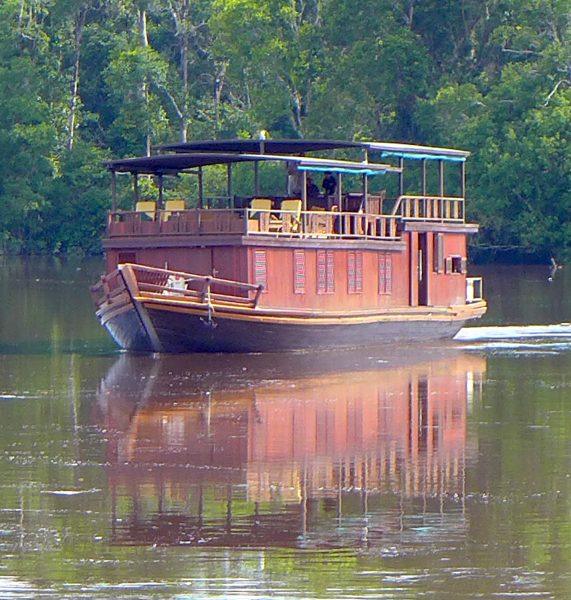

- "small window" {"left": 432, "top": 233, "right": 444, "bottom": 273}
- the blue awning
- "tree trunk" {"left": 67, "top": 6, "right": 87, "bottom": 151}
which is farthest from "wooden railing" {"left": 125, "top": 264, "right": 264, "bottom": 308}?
"tree trunk" {"left": 67, "top": 6, "right": 87, "bottom": 151}

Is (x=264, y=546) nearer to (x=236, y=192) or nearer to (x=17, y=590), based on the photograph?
(x=17, y=590)

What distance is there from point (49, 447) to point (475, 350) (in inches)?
513

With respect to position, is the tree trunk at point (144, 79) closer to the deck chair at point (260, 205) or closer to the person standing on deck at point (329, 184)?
the person standing on deck at point (329, 184)

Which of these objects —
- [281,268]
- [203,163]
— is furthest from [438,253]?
[203,163]

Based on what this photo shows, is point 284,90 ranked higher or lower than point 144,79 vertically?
lower

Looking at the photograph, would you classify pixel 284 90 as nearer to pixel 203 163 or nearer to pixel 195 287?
pixel 203 163

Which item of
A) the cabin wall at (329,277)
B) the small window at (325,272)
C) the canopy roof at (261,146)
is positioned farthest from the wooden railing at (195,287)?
the canopy roof at (261,146)

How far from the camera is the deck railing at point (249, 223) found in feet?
90.4

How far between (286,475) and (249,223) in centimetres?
1172

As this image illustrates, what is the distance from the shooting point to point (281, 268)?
2792 cm

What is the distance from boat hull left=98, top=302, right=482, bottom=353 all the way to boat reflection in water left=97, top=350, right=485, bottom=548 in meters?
0.38

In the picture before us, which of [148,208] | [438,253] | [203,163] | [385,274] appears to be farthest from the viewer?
[438,253]

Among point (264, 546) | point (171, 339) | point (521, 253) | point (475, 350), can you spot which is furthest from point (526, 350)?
point (521, 253)

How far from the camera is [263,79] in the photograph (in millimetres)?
69000
